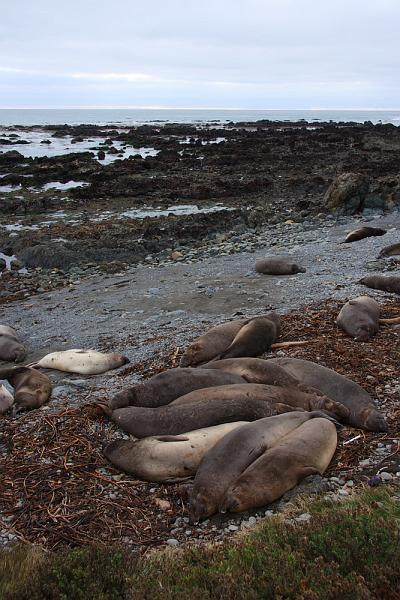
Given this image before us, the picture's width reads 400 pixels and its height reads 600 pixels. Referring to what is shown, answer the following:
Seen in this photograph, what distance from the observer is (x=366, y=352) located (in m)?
6.41

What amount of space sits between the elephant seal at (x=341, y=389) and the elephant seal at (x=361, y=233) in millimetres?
7726

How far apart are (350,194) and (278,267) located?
7.43m

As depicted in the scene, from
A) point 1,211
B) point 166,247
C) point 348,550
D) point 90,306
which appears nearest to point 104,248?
point 166,247

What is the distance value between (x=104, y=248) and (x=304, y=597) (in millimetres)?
11848

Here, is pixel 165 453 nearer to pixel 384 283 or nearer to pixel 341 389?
pixel 341 389

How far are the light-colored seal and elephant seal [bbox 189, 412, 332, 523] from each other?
1627 millimetres

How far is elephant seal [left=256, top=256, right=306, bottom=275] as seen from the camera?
10.5m

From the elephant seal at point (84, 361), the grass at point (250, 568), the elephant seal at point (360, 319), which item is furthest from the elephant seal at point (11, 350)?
the grass at point (250, 568)

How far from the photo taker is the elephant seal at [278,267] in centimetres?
1050

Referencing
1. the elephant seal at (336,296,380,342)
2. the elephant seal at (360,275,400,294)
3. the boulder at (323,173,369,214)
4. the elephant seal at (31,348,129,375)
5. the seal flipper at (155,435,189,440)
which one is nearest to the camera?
the seal flipper at (155,435,189,440)

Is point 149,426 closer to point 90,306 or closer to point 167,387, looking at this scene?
point 167,387

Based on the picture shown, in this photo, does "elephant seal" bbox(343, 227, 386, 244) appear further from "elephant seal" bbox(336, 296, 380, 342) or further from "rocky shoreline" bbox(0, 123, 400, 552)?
"elephant seal" bbox(336, 296, 380, 342)

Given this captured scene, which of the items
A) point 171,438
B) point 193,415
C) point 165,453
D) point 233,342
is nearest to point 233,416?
point 193,415

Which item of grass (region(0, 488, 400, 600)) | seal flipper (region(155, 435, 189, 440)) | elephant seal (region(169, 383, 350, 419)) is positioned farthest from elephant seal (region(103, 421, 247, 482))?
grass (region(0, 488, 400, 600))
